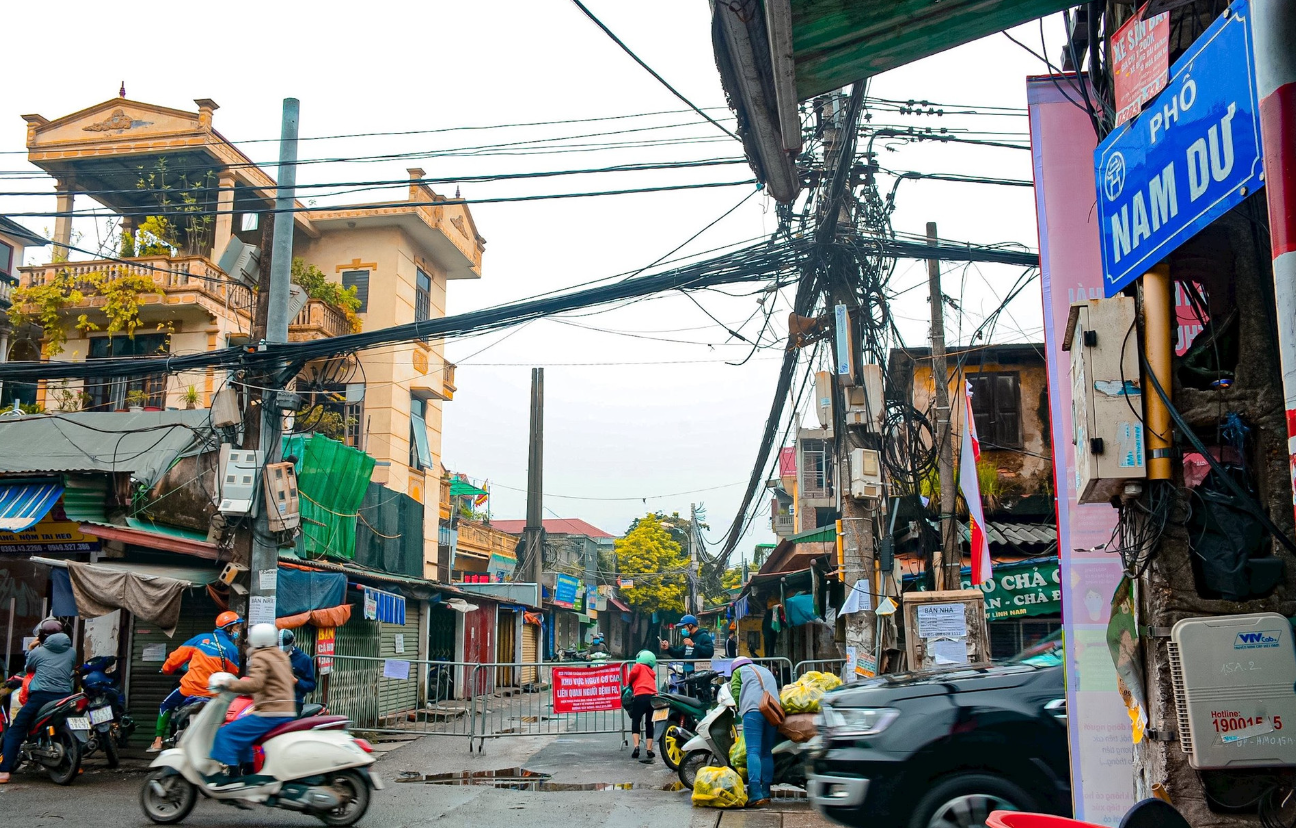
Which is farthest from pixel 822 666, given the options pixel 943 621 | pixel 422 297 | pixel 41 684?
pixel 422 297

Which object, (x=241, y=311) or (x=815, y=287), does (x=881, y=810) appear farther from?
(x=241, y=311)

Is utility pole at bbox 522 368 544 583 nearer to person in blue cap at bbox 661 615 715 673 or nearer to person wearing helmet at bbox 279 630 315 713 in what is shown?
person in blue cap at bbox 661 615 715 673

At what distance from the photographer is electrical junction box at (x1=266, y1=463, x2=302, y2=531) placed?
12625 millimetres

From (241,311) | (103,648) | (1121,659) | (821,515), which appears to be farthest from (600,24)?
(821,515)

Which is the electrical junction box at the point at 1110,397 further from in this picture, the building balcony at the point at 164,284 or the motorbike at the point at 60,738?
the building balcony at the point at 164,284

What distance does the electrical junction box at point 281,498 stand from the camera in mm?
12625

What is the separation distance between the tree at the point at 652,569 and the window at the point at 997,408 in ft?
126

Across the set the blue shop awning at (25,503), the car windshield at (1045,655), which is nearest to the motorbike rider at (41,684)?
the blue shop awning at (25,503)

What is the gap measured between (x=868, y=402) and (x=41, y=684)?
1012cm

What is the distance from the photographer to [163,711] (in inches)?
465

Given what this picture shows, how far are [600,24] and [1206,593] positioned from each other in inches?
237

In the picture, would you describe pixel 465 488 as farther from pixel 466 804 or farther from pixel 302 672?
pixel 466 804

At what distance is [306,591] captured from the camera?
14.6 m

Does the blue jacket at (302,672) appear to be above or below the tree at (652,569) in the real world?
below
